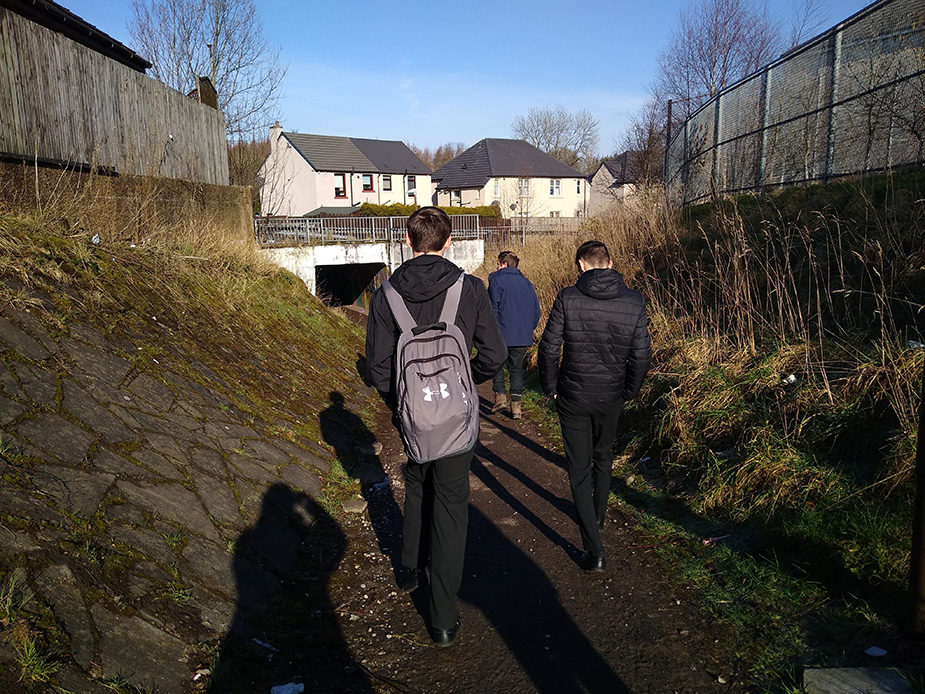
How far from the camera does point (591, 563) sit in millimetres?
3971

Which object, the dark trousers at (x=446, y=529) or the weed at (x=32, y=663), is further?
the dark trousers at (x=446, y=529)

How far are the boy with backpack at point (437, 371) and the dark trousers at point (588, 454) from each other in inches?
35.9

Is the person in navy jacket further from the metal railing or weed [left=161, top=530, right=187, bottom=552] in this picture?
the metal railing

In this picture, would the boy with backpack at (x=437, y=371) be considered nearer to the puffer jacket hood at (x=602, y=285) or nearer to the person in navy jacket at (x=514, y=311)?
the puffer jacket hood at (x=602, y=285)

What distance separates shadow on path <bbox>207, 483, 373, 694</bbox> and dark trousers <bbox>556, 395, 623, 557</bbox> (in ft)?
5.23

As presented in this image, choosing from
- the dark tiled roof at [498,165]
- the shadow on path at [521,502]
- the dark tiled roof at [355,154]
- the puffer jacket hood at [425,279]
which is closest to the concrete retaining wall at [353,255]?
the shadow on path at [521,502]

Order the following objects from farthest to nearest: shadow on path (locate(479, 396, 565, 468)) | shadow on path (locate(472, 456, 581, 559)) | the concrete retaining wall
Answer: the concrete retaining wall
shadow on path (locate(479, 396, 565, 468))
shadow on path (locate(472, 456, 581, 559))

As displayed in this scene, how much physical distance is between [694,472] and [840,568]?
1672 mm

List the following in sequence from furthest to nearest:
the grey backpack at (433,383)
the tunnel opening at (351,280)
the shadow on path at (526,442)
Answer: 1. the tunnel opening at (351,280)
2. the shadow on path at (526,442)
3. the grey backpack at (433,383)

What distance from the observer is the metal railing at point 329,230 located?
72.3 feet

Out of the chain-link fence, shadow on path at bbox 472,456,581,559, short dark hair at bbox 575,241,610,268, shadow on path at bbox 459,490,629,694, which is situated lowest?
shadow on path at bbox 472,456,581,559

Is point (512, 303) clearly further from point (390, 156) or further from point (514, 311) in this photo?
point (390, 156)

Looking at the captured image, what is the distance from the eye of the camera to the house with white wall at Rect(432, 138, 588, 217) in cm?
5494

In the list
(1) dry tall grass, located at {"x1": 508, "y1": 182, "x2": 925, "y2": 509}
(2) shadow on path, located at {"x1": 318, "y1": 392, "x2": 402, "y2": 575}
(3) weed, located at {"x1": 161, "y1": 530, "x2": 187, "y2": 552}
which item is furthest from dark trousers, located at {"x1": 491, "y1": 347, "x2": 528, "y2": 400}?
(3) weed, located at {"x1": 161, "y1": 530, "x2": 187, "y2": 552}
